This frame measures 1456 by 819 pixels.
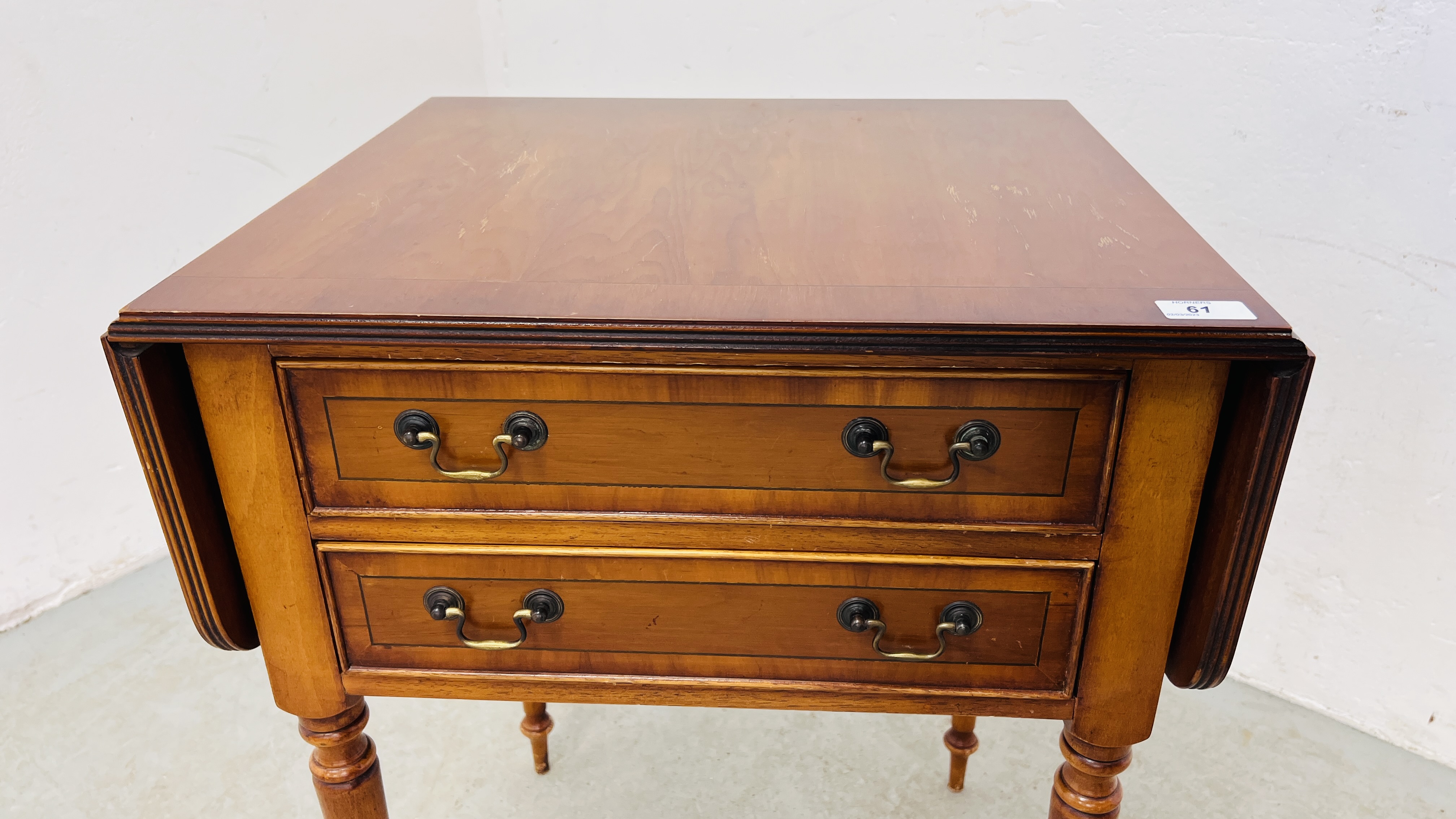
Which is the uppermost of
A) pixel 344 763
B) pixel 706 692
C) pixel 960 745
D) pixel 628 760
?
pixel 706 692

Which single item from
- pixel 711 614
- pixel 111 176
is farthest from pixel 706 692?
pixel 111 176

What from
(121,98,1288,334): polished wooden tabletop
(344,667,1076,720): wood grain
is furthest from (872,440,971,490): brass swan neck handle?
(344,667,1076,720): wood grain

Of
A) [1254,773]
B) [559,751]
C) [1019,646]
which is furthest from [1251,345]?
[559,751]

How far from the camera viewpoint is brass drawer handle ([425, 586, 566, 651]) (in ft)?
2.95

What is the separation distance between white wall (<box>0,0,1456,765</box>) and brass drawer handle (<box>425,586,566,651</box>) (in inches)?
46.0

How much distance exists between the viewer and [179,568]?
34.3 inches

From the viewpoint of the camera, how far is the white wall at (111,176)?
169cm

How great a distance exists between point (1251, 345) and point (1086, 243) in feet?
0.64

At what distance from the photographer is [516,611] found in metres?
0.91

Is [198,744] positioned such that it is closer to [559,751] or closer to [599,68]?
[559,751]

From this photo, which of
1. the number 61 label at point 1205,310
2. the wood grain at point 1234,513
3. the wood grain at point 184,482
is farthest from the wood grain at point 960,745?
the wood grain at point 184,482

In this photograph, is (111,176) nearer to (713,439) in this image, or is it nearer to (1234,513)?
(713,439)

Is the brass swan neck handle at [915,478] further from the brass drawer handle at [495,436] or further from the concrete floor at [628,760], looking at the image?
the concrete floor at [628,760]

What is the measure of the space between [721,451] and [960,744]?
2.81 feet
